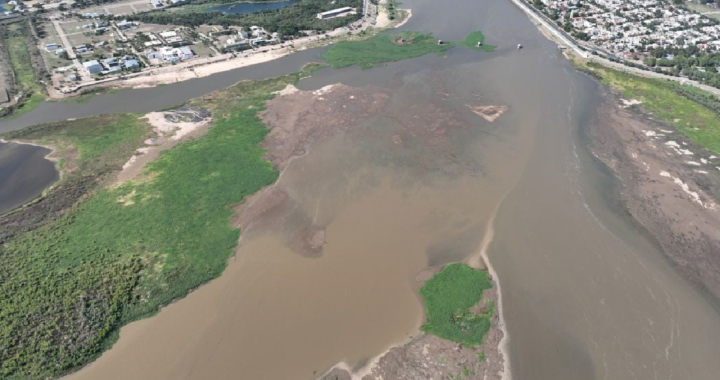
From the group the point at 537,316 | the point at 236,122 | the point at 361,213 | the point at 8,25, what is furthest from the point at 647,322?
the point at 8,25

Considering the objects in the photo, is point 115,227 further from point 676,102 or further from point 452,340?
point 676,102

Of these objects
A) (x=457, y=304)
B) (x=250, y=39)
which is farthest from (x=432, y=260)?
(x=250, y=39)

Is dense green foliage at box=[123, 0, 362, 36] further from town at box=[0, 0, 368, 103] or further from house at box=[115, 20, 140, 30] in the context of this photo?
house at box=[115, 20, 140, 30]

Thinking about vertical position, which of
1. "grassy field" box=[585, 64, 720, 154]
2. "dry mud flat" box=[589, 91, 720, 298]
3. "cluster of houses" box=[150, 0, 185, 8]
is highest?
"cluster of houses" box=[150, 0, 185, 8]

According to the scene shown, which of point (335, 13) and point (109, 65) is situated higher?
point (335, 13)

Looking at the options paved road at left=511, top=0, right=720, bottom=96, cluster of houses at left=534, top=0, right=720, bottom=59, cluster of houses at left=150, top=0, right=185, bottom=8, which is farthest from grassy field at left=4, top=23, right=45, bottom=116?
cluster of houses at left=534, top=0, right=720, bottom=59

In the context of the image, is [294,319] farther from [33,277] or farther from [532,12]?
[532,12]
